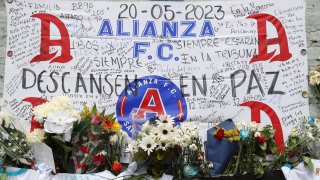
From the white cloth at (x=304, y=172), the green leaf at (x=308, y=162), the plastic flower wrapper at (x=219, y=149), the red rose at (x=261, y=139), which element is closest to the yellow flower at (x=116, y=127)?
the plastic flower wrapper at (x=219, y=149)

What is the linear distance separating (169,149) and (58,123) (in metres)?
0.92

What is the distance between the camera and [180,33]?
423 cm

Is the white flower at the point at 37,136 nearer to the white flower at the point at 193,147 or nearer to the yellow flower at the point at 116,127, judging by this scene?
the yellow flower at the point at 116,127

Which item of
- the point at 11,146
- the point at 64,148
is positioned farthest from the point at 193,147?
the point at 11,146

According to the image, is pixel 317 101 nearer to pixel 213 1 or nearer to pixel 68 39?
pixel 213 1

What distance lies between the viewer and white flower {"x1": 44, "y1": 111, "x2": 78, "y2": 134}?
11.6 feet

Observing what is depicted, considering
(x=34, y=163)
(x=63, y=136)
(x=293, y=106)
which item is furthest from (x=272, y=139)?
(x=34, y=163)

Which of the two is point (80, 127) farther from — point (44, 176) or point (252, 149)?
point (252, 149)

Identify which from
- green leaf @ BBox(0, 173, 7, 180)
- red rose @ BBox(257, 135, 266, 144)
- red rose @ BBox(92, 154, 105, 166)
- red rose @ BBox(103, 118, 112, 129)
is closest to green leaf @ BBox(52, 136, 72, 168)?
red rose @ BBox(92, 154, 105, 166)

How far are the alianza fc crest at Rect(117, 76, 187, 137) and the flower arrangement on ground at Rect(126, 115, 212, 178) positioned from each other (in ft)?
1.22

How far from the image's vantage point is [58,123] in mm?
3545

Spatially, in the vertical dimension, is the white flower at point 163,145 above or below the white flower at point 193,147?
above

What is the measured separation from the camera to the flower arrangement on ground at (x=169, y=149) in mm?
3574

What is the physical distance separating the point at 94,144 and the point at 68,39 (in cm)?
111
